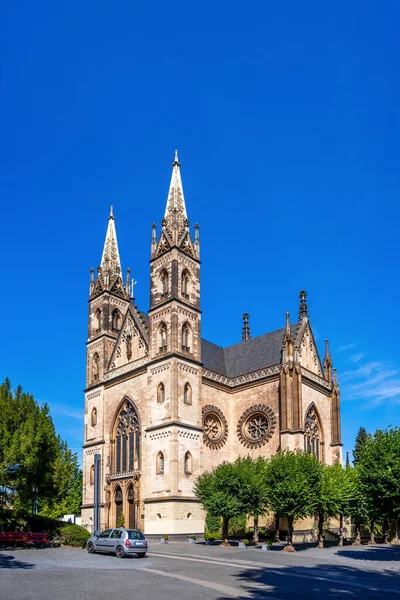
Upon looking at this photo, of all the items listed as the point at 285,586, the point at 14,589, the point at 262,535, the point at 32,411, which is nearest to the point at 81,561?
the point at 14,589

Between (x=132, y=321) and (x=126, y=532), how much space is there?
87.1ft

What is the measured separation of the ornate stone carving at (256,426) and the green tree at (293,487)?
11.0 meters

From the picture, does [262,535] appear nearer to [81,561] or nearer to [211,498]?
[211,498]

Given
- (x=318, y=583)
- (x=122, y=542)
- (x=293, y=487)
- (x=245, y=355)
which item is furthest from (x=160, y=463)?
(x=318, y=583)

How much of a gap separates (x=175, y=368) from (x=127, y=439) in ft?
26.5

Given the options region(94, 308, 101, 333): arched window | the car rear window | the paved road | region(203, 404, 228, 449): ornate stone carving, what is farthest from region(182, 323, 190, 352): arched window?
the car rear window

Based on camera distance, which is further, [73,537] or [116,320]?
→ [116,320]

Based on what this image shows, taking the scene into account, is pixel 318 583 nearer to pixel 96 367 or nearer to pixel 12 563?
pixel 12 563

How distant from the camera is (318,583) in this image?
818 inches

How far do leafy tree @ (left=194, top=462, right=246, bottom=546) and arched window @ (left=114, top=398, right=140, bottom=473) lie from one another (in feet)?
31.3

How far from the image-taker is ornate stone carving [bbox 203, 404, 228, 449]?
4950 centimetres

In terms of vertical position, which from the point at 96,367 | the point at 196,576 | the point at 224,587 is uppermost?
the point at 96,367

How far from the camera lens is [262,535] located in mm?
45406

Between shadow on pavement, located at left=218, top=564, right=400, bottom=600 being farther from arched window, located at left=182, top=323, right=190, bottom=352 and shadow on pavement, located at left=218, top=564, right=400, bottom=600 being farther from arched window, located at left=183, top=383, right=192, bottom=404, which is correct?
arched window, located at left=182, top=323, right=190, bottom=352
